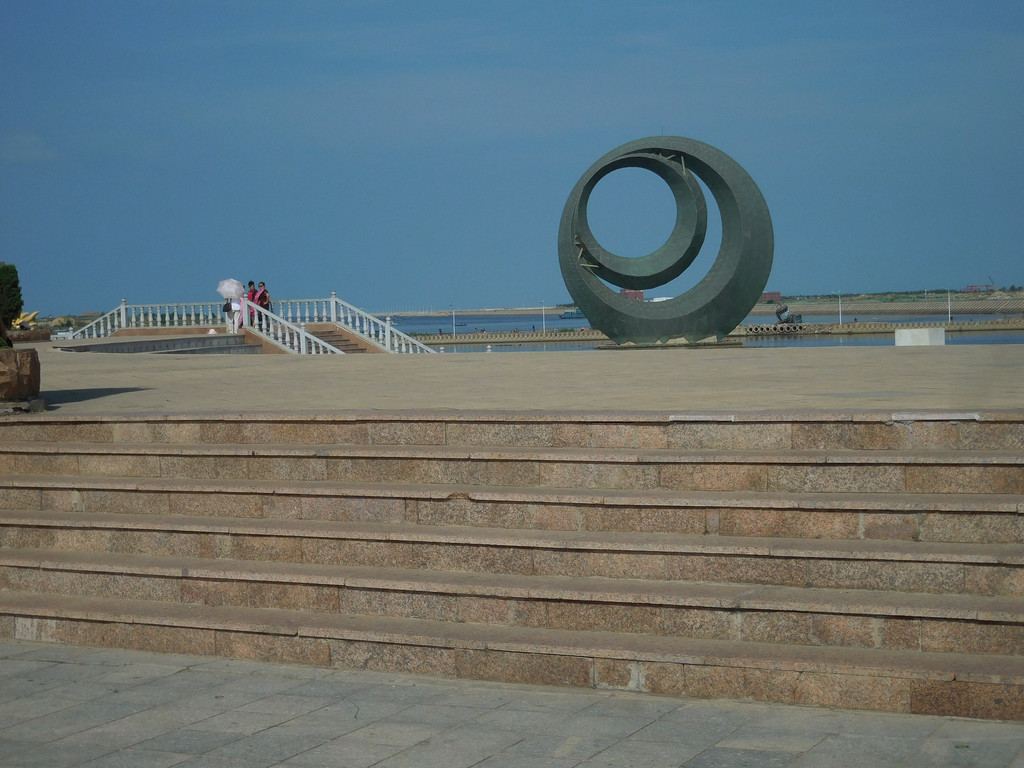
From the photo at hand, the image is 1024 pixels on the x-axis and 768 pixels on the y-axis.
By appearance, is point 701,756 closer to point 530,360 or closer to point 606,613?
point 606,613

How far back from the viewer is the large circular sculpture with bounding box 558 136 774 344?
2141cm

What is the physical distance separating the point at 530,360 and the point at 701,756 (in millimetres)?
11201

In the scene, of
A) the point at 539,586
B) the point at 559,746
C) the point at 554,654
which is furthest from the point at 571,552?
the point at 559,746

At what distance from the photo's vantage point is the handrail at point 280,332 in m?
25.0

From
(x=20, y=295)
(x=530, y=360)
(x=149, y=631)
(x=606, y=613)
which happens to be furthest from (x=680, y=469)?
(x=20, y=295)

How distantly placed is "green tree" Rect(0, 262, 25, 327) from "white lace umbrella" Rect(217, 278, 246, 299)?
503 cm

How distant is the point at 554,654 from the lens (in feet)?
16.3

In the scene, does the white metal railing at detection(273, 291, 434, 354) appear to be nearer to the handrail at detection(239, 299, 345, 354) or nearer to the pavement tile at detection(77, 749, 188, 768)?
the handrail at detection(239, 299, 345, 354)

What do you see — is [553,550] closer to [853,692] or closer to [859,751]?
[853,692]

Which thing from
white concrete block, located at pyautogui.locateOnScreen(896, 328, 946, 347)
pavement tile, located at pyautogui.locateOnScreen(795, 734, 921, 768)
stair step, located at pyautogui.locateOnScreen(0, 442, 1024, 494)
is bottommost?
pavement tile, located at pyautogui.locateOnScreen(795, 734, 921, 768)

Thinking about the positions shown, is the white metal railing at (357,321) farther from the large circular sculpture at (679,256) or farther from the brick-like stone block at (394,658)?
the brick-like stone block at (394,658)

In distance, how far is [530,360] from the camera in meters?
15.1

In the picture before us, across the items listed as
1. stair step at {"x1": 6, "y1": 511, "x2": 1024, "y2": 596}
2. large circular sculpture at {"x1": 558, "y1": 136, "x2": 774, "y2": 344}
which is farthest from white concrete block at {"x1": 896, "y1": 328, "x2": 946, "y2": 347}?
stair step at {"x1": 6, "y1": 511, "x2": 1024, "y2": 596}

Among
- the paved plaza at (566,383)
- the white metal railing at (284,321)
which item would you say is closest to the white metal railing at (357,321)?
the white metal railing at (284,321)
